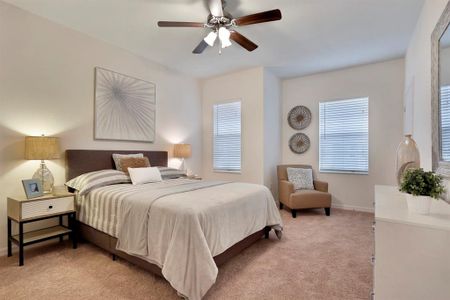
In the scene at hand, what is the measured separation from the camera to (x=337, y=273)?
2189 millimetres

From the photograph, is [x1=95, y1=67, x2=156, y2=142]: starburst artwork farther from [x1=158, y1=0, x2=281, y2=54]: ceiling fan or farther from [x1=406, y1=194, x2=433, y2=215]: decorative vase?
[x1=406, y1=194, x2=433, y2=215]: decorative vase

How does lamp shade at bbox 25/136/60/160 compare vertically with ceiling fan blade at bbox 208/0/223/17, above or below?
below

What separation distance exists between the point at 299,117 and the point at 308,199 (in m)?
1.84

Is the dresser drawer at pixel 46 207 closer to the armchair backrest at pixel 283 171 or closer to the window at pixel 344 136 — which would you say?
the armchair backrest at pixel 283 171

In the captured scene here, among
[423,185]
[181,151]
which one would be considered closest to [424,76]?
[423,185]

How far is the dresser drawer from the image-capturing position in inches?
94.0

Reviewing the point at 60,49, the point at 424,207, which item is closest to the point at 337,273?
the point at 424,207

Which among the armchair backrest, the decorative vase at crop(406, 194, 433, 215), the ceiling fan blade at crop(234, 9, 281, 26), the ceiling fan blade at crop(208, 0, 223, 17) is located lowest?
the armchair backrest

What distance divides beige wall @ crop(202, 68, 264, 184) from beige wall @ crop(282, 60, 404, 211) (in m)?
1.08

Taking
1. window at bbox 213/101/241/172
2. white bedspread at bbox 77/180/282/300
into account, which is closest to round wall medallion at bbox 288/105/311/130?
window at bbox 213/101/241/172

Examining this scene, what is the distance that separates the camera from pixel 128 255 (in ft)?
7.38

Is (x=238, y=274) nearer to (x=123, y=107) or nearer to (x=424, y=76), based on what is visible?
(x=424, y=76)

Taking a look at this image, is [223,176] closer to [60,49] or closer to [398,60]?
[60,49]

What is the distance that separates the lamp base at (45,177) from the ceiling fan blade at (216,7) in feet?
8.67
